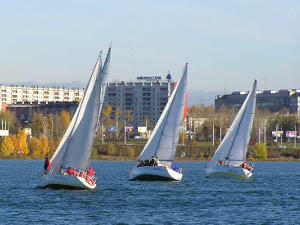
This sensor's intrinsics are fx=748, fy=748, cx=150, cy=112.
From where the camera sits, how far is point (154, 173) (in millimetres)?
78875

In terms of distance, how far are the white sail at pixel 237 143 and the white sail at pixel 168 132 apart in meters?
10.1

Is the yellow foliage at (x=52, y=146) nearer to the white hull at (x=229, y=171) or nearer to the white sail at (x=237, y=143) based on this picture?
the white sail at (x=237, y=143)

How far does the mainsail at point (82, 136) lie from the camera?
63.0 metres

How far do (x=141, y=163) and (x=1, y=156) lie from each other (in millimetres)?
118667

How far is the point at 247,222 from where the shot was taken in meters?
48.3

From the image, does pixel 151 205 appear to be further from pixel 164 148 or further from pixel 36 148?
pixel 36 148

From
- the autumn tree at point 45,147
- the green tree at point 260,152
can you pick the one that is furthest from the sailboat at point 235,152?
the autumn tree at point 45,147

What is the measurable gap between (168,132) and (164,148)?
77.7 inches

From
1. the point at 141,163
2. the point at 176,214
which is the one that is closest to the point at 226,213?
the point at 176,214

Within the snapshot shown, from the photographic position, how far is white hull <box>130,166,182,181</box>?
259ft

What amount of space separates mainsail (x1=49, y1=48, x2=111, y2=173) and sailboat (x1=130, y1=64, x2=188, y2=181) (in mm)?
16843

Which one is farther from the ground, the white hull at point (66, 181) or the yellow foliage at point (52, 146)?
the yellow foliage at point (52, 146)

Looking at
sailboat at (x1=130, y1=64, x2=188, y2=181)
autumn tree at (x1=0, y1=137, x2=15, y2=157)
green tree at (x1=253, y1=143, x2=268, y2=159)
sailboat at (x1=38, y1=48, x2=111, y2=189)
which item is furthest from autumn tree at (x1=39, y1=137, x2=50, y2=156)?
sailboat at (x1=38, y1=48, x2=111, y2=189)

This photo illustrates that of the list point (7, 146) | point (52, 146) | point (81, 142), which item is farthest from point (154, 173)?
point (7, 146)
